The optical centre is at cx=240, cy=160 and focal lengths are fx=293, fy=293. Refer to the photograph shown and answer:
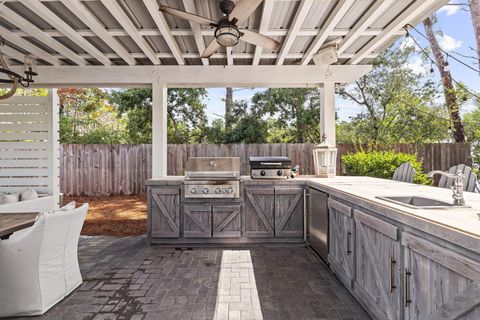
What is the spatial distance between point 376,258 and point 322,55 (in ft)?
9.83

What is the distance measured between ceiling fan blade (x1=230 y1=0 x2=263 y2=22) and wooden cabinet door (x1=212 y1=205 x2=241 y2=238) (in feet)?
7.81

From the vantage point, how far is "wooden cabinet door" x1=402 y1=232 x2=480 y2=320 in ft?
3.00

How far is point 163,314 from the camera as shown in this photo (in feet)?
7.54

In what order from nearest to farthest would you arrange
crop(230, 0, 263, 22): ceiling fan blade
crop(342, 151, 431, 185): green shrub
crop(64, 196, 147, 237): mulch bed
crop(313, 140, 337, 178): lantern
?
1. crop(230, 0, 263, 22): ceiling fan blade
2. crop(313, 140, 337, 178): lantern
3. crop(64, 196, 147, 237): mulch bed
4. crop(342, 151, 431, 185): green shrub

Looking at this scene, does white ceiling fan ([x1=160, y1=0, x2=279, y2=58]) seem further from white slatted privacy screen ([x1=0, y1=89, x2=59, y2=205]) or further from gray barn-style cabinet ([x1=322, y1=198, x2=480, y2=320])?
white slatted privacy screen ([x1=0, y1=89, x2=59, y2=205])

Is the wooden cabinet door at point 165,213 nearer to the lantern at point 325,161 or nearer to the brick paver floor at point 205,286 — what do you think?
the brick paver floor at point 205,286

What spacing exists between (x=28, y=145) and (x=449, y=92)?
34.2 feet

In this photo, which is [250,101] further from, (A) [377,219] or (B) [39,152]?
(A) [377,219]

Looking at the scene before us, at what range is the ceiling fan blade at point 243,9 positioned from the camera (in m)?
2.44

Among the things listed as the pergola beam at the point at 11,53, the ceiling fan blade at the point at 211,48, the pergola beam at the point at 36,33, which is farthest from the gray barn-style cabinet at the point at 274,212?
the pergola beam at the point at 11,53

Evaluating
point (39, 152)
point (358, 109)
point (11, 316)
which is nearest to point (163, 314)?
point (11, 316)

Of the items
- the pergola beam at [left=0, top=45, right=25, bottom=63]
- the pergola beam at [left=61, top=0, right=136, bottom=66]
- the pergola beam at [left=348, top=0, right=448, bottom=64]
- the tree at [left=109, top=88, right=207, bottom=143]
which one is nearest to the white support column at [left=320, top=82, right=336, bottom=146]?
the pergola beam at [left=348, top=0, right=448, bottom=64]

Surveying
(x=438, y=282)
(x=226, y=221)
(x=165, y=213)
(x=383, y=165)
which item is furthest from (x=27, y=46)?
(x=383, y=165)

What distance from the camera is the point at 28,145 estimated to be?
5.05m
